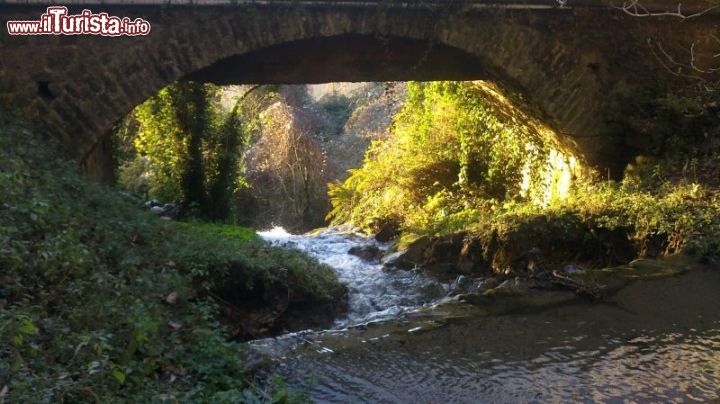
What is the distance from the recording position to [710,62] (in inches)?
375

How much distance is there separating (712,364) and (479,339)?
1.52m

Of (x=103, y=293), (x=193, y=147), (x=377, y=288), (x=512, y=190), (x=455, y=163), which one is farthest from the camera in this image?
(x=455, y=163)

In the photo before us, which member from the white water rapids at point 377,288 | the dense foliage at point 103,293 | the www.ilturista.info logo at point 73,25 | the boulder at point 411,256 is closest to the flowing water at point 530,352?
the dense foliage at point 103,293

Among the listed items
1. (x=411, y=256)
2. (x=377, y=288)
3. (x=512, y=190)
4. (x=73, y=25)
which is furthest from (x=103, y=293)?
(x=512, y=190)

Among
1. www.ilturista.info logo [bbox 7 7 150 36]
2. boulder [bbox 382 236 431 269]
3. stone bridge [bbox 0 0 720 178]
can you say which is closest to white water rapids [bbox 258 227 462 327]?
boulder [bbox 382 236 431 269]

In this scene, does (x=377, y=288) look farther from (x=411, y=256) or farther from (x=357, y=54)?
(x=357, y=54)

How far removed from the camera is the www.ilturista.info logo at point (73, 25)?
7336 millimetres

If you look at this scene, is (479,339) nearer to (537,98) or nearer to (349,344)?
(349,344)

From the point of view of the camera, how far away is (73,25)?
7.40 metres

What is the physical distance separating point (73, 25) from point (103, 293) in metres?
4.07

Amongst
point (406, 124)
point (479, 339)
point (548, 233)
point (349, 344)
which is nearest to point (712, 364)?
point (479, 339)

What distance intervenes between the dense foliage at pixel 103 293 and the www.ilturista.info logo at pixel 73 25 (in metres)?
1.19

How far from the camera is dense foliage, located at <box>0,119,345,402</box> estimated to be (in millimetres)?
3430

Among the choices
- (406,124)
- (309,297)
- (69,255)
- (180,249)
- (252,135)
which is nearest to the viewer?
(69,255)
